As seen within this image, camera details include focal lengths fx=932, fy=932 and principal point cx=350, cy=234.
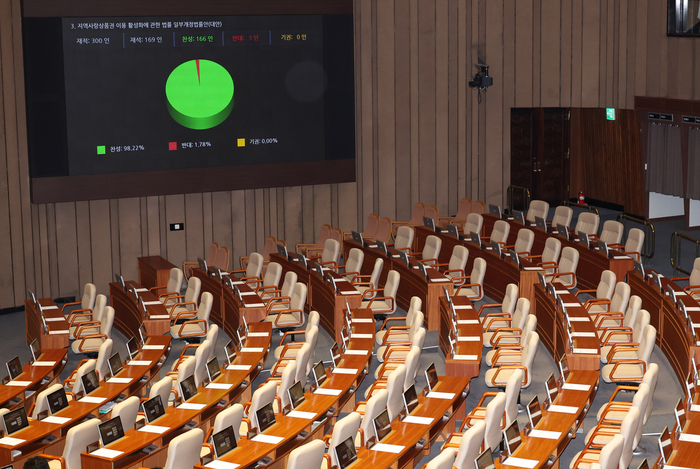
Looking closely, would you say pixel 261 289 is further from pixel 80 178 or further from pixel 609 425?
pixel 609 425

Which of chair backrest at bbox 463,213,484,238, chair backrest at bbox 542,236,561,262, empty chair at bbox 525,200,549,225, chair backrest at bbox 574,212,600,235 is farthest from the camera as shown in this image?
empty chair at bbox 525,200,549,225

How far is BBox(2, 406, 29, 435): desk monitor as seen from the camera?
7887mm

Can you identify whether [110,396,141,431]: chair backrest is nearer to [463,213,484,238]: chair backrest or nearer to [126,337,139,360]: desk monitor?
[126,337,139,360]: desk monitor

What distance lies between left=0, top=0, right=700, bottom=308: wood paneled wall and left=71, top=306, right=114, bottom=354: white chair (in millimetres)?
3275

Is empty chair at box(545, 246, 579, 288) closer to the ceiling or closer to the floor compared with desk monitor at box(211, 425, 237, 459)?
closer to the ceiling

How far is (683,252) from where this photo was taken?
50.5ft

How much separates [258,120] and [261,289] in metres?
3.20

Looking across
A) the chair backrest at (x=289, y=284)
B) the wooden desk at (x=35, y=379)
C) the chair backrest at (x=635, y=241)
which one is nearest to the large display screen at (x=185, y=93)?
the chair backrest at (x=289, y=284)

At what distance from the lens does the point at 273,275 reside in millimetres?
12750

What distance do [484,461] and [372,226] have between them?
30.3 feet

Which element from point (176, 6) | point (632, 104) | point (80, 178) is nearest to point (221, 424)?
point (80, 178)

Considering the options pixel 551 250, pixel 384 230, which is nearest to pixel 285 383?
pixel 551 250

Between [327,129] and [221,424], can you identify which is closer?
[221,424]

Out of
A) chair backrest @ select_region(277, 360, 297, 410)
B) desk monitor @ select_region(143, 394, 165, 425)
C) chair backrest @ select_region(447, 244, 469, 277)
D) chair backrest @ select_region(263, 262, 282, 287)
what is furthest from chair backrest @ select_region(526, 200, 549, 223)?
desk monitor @ select_region(143, 394, 165, 425)
